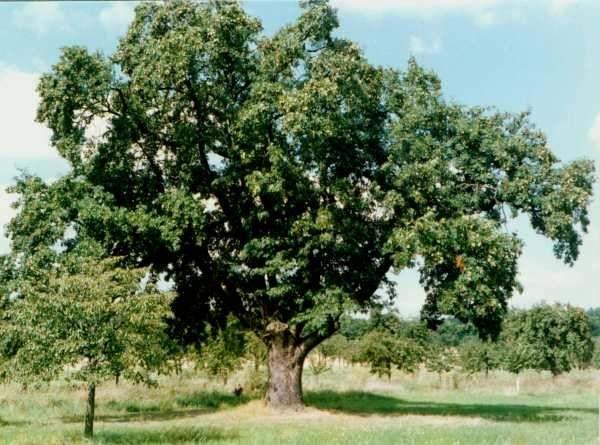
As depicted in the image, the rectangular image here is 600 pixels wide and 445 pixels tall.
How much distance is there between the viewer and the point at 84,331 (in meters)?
22.5

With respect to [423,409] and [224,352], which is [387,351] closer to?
[224,352]

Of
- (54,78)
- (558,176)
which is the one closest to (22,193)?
(54,78)

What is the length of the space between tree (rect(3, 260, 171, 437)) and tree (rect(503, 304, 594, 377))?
5245 cm

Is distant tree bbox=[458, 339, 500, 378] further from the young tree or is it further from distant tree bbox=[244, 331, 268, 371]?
distant tree bbox=[244, 331, 268, 371]

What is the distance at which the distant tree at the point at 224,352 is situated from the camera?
47.4 m

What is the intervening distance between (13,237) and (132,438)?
12730 mm

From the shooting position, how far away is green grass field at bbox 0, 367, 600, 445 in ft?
76.7

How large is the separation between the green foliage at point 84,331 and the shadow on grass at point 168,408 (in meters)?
10.8

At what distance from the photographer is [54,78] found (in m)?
31.3

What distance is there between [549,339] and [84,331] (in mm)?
55640

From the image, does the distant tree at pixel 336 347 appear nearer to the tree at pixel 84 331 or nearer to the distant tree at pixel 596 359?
the distant tree at pixel 596 359

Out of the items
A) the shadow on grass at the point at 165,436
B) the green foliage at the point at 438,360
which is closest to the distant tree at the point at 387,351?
→ the green foliage at the point at 438,360

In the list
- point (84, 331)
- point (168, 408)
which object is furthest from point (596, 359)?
point (84, 331)

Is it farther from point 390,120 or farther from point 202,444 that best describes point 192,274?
point 202,444
